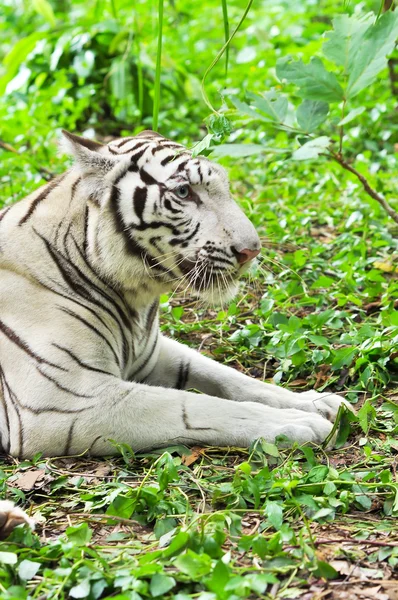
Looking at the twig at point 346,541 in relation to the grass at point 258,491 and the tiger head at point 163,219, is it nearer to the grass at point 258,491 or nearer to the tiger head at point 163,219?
the grass at point 258,491

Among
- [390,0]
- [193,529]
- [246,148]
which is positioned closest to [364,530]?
[193,529]

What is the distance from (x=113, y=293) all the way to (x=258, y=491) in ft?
3.64

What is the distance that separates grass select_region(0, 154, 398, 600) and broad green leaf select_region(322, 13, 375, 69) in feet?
3.55

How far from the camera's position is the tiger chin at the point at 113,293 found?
112 inches

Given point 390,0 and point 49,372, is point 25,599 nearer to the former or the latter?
point 49,372

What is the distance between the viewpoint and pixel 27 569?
2.00 m

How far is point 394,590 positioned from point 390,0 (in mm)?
2397

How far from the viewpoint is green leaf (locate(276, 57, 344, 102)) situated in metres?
2.96

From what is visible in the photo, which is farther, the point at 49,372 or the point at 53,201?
the point at 53,201

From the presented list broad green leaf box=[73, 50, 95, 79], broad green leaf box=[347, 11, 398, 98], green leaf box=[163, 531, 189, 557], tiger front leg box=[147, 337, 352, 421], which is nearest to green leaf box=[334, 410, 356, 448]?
tiger front leg box=[147, 337, 352, 421]

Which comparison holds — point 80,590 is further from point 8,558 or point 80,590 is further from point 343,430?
point 343,430

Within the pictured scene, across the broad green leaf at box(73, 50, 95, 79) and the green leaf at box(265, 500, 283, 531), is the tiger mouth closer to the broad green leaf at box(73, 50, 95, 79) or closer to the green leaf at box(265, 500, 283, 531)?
the green leaf at box(265, 500, 283, 531)

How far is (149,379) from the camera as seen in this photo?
352 cm

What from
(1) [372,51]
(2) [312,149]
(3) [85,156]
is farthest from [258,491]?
(1) [372,51]
